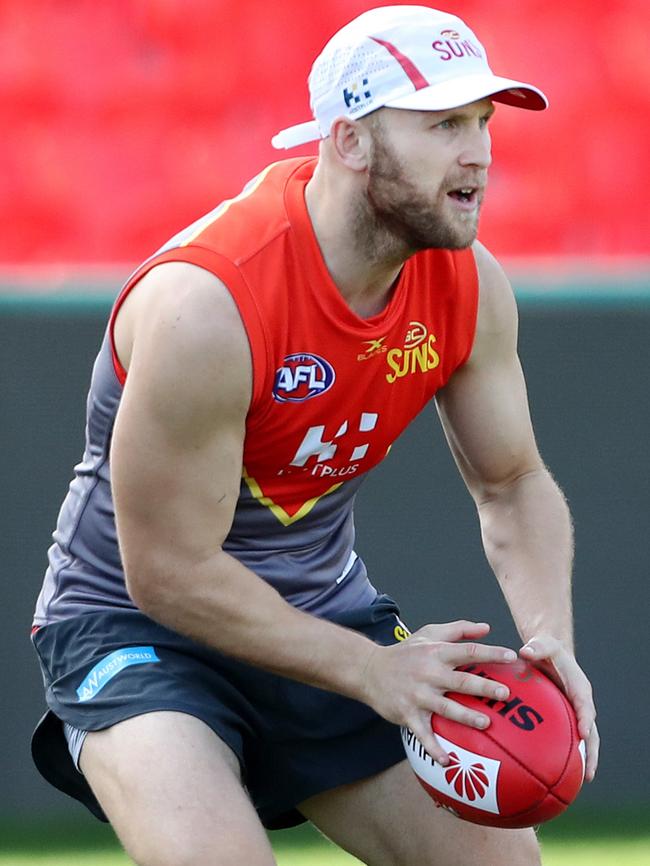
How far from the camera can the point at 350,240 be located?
2783mm

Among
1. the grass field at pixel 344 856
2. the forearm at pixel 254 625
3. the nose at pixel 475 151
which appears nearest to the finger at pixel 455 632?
the forearm at pixel 254 625

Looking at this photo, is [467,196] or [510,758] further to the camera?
[467,196]

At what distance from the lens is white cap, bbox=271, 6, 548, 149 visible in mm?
2666

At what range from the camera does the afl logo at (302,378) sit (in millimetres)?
2707

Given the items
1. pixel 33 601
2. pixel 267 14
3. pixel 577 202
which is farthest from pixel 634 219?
pixel 33 601

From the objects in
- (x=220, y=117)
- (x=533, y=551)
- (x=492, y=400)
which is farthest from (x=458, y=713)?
(x=220, y=117)

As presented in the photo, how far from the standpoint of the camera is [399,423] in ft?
9.71

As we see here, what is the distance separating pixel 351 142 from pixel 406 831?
132 cm

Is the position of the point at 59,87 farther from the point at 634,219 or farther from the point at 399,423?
the point at 399,423

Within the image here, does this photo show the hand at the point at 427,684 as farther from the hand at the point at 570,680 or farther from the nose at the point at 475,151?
the nose at the point at 475,151

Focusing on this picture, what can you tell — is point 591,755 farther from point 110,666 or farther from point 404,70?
point 404,70

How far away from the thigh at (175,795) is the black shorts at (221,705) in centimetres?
5

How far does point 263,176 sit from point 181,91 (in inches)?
158

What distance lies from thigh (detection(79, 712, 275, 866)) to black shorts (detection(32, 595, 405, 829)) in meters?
0.05
